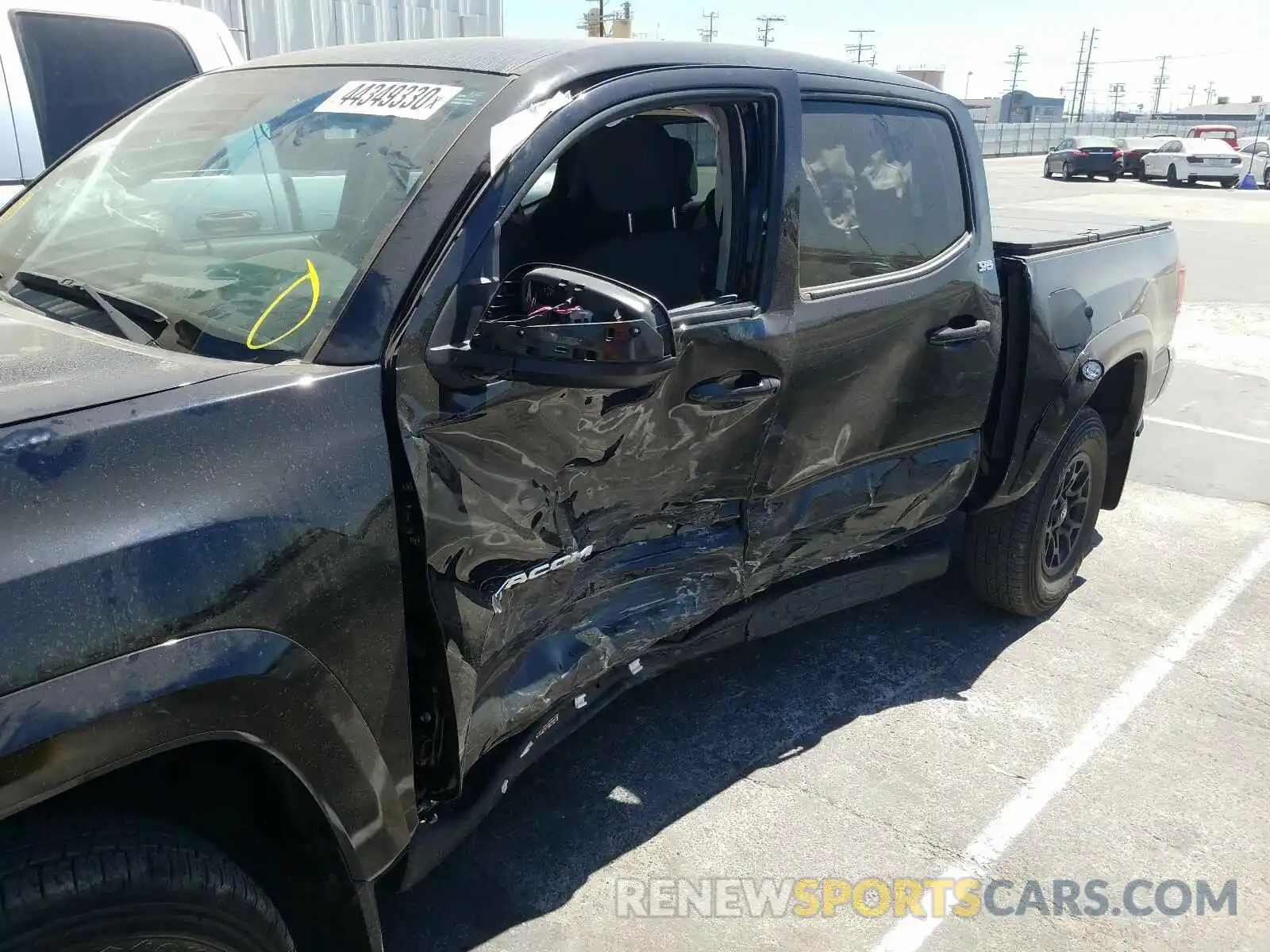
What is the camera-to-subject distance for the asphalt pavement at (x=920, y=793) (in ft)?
8.71

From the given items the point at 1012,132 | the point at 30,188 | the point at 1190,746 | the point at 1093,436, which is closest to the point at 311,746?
the point at 30,188

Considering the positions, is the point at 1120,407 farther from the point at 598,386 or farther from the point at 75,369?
the point at 75,369

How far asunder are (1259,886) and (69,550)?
2882mm

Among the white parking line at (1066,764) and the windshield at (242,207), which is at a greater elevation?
the windshield at (242,207)

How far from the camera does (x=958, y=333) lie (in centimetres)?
329

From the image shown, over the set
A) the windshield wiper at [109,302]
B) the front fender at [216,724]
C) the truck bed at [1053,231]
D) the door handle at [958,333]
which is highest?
the windshield wiper at [109,302]

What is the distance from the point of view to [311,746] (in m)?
1.76

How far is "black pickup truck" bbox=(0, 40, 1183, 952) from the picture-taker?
1.53 meters

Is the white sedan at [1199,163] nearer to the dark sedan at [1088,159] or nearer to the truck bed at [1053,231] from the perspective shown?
the dark sedan at [1088,159]

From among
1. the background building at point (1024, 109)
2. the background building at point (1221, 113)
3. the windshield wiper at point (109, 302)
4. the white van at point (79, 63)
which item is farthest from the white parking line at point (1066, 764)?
the background building at point (1221, 113)

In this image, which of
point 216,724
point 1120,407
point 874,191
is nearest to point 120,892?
point 216,724

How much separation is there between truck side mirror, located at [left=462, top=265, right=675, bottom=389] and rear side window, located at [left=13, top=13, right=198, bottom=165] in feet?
13.0

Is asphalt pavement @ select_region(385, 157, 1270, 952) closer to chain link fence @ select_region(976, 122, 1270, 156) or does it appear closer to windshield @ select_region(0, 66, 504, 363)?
windshield @ select_region(0, 66, 504, 363)

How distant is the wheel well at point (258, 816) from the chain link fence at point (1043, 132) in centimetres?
4672
